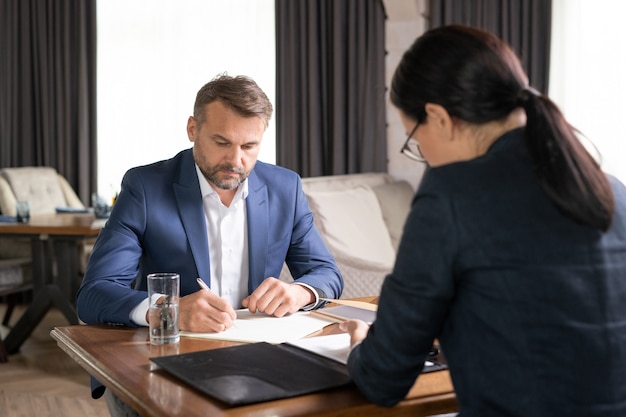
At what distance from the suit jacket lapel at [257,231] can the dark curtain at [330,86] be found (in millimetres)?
3656

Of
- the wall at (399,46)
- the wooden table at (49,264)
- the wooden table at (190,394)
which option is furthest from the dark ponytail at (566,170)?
the wall at (399,46)

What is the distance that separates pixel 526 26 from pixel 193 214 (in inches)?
140

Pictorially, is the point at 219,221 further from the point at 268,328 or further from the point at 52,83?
the point at 52,83

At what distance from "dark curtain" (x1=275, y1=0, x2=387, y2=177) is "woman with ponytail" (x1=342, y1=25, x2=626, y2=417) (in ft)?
15.5

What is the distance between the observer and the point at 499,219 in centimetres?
133

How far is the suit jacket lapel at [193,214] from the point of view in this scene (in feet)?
7.83

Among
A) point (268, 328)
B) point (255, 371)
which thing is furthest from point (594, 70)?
point (255, 371)

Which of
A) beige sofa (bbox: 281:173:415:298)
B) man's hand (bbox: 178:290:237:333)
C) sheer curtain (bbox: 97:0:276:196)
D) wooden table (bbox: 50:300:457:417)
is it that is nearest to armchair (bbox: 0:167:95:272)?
sheer curtain (bbox: 97:0:276:196)

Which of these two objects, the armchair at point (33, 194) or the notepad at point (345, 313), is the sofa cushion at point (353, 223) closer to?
the armchair at point (33, 194)

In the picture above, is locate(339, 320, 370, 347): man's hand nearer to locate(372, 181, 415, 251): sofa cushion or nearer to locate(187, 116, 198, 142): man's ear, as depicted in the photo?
locate(187, 116, 198, 142): man's ear

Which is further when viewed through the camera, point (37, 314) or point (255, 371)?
point (37, 314)

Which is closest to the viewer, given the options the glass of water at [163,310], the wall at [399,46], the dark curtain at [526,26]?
the glass of water at [163,310]

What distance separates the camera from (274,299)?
2.14 metres

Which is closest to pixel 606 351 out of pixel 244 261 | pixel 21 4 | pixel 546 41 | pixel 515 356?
pixel 515 356
